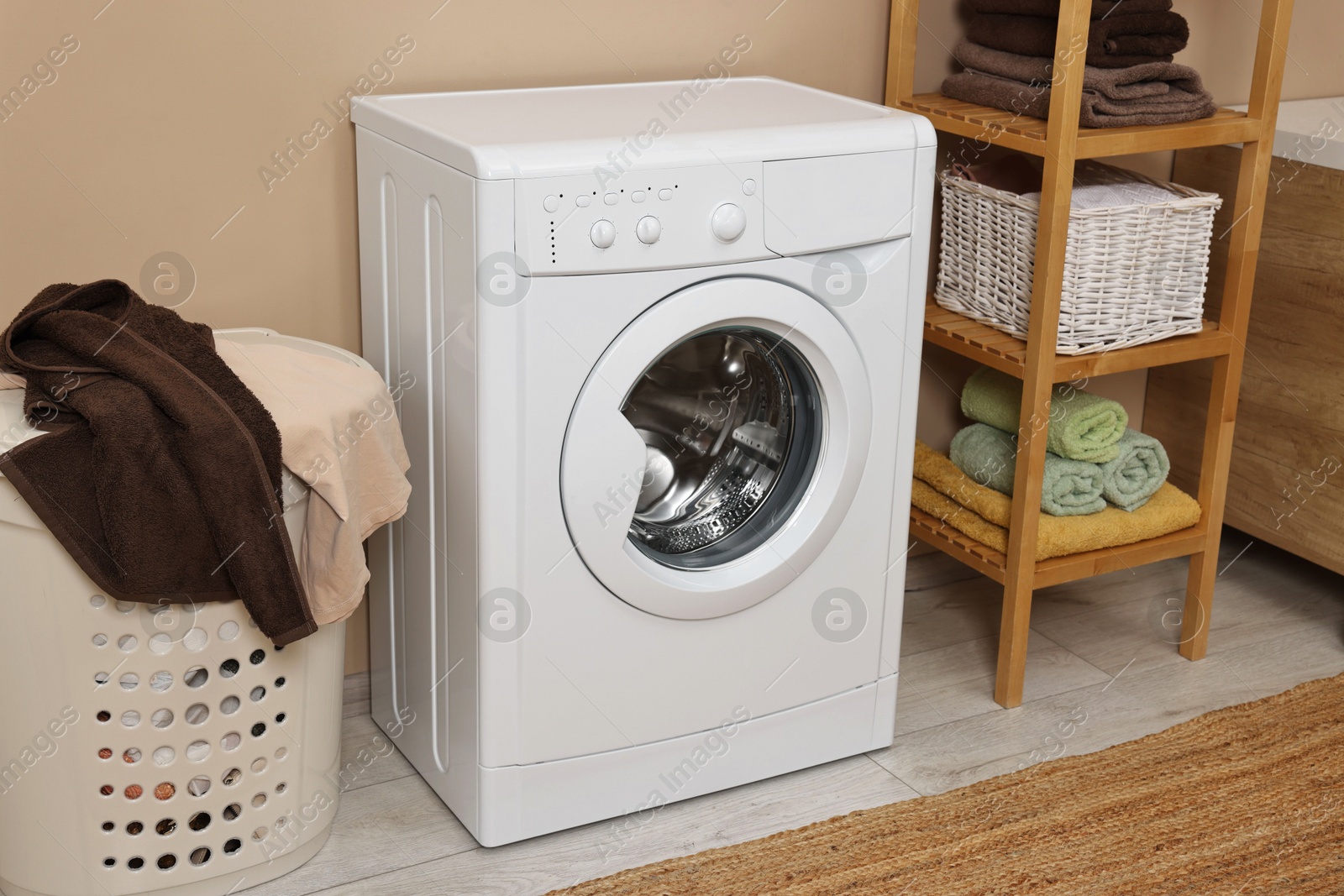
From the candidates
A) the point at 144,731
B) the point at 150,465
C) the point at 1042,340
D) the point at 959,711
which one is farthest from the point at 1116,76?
the point at 144,731

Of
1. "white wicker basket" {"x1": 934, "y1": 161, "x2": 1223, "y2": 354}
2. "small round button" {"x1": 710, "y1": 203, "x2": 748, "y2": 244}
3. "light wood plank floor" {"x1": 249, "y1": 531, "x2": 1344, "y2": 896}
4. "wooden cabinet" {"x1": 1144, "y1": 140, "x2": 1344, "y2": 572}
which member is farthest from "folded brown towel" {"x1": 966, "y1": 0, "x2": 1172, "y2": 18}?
→ "light wood plank floor" {"x1": 249, "y1": 531, "x2": 1344, "y2": 896}

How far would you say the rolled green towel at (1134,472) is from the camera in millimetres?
1917

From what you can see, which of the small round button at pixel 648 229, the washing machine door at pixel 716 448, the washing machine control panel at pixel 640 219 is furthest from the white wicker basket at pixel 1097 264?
the small round button at pixel 648 229

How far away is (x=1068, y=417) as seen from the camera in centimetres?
187

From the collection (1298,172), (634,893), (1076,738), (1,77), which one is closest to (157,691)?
(634,893)

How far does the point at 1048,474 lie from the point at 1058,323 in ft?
0.87

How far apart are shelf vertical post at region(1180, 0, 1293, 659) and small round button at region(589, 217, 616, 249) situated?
0.99 metres

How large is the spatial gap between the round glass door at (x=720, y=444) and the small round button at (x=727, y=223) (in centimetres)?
16

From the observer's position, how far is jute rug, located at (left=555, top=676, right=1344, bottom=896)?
150cm

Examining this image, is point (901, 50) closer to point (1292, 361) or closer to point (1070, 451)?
point (1070, 451)

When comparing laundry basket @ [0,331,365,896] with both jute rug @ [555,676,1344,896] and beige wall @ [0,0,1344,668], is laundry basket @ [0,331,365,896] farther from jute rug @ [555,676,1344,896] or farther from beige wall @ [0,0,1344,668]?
jute rug @ [555,676,1344,896]

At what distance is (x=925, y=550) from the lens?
225 centimetres

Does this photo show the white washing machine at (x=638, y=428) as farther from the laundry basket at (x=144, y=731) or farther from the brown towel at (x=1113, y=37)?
the brown towel at (x=1113, y=37)

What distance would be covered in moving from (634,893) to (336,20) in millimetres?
1067
